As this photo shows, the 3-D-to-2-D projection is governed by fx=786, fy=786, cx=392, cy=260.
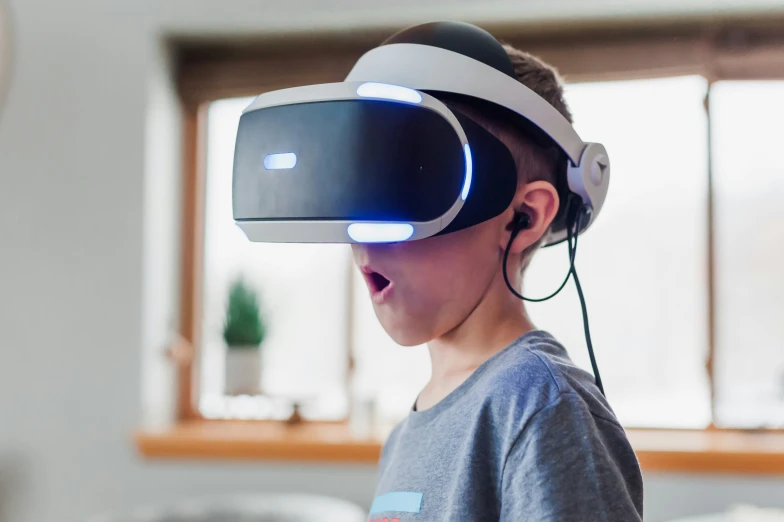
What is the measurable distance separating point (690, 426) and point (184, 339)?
1620 millimetres

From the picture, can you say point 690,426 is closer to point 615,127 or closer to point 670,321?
point 670,321

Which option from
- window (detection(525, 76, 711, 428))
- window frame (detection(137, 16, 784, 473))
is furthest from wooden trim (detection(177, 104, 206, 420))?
window (detection(525, 76, 711, 428))

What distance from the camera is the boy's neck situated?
68 centimetres

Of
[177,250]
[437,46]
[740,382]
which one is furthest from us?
[177,250]

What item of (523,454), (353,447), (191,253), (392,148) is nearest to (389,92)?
(392,148)

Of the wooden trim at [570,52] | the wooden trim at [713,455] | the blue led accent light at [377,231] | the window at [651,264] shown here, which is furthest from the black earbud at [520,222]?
the wooden trim at [570,52]

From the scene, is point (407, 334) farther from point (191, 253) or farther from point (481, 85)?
point (191, 253)

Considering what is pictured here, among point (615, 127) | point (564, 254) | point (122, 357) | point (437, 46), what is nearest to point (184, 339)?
point (122, 357)

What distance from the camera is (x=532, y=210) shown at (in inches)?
26.6

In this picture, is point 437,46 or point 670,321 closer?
point 437,46

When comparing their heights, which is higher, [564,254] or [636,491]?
[564,254]

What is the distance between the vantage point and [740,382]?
2.30 m

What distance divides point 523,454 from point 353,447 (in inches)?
69.3

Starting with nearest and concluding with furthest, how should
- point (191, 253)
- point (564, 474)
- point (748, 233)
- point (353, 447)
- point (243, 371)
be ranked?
1. point (564, 474)
2. point (353, 447)
3. point (748, 233)
4. point (243, 371)
5. point (191, 253)
